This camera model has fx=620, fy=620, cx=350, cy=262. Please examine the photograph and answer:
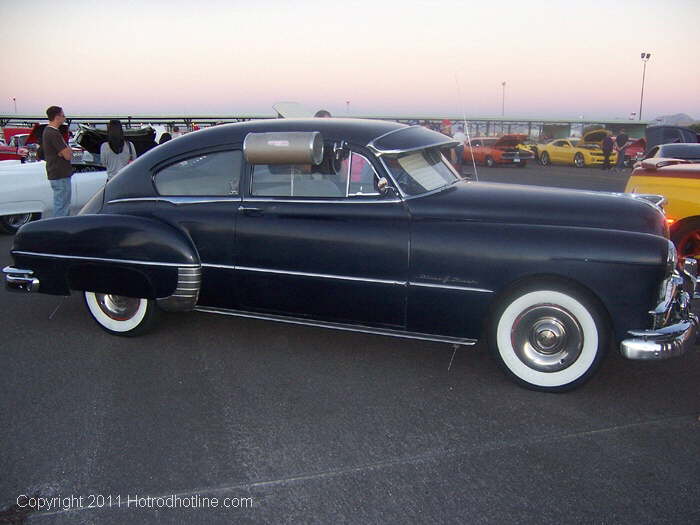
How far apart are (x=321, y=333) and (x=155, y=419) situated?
65.7 inches

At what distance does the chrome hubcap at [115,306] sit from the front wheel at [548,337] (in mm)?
2735

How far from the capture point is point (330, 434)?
3273mm

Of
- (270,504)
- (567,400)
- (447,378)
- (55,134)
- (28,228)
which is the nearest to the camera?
(270,504)

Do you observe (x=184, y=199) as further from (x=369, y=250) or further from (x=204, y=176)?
(x=369, y=250)

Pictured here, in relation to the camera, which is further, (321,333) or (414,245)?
(321,333)

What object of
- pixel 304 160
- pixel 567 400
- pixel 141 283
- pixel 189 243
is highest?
pixel 304 160

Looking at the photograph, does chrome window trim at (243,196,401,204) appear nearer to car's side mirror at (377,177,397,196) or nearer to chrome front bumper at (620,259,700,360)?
car's side mirror at (377,177,397,196)

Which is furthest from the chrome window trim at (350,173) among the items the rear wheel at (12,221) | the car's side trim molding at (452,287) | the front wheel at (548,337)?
the rear wheel at (12,221)

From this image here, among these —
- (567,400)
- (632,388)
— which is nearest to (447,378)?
(567,400)

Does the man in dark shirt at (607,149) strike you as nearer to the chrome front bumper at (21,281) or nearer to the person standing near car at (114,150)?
the person standing near car at (114,150)

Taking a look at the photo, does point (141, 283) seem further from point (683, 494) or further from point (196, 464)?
point (683, 494)

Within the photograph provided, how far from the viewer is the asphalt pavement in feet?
8.74

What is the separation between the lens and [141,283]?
14.4ft

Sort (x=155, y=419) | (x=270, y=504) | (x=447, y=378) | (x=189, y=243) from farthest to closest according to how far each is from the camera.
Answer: (x=189, y=243) < (x=447, y=378) < (x=155, y=419) < (x=270, y=504)
